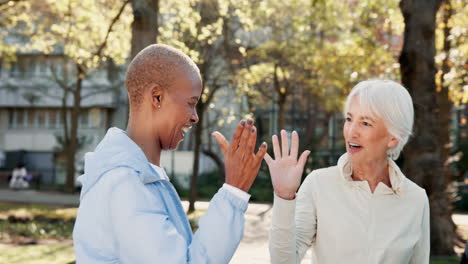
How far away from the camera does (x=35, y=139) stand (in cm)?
5306

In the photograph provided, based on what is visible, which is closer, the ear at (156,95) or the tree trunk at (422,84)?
the ear at (156,95)

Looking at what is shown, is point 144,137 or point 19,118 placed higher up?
point 144,137

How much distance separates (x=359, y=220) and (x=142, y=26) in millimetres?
9156

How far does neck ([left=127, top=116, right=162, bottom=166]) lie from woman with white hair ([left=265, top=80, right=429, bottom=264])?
1092mm

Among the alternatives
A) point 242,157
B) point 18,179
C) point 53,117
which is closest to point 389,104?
point 242,157

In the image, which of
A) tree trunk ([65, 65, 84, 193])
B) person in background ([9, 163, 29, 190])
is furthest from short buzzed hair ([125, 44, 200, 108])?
person in background ([9, 163, 29, 190])

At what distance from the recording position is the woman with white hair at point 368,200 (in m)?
3.42

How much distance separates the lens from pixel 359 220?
3.50 m

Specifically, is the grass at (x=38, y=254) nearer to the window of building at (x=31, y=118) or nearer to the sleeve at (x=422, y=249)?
the sleeve at (x=422, y=249)

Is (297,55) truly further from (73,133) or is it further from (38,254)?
(38,254)

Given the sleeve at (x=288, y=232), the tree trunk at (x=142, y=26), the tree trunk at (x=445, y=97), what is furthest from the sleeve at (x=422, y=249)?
the tree trunk at (x=445, y=97)

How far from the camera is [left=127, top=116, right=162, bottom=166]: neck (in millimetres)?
2473

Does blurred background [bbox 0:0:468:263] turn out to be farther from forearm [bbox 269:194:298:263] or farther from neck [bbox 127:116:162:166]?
neck [bbox 127:116:162:166]

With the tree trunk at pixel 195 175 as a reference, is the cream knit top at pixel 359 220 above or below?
above
